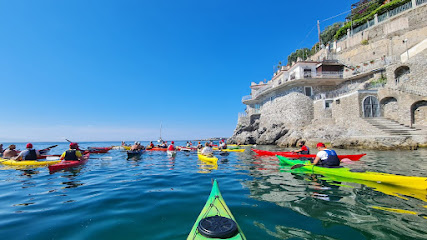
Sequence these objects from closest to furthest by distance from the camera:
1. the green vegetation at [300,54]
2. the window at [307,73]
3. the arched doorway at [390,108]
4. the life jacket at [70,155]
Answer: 1. the life jacket at [70,155]
2. the arched doorway at [390,108]
3. the window at [307,73]
4. the green vegetation at [300,54]

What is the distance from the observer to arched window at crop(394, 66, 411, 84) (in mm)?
23359

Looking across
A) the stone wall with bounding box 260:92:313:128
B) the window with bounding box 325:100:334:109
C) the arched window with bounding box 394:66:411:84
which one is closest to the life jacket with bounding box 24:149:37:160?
the stone wall with bounding box 260:92:313:128

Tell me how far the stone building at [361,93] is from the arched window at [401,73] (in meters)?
0.10

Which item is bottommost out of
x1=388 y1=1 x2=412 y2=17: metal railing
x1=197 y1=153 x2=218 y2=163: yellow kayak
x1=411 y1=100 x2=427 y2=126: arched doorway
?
x1=197 y1=153 x2=218 y2=163: yellow kayak

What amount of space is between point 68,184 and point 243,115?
43734mm

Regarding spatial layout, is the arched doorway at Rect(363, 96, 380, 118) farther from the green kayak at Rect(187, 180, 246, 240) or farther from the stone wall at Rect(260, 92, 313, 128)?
the green kayak at Rect(187, 180, 246, 240)

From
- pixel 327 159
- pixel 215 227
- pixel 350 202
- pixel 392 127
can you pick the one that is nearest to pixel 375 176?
pixel 327 159

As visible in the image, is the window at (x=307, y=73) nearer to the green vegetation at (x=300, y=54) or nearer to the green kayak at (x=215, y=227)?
the green vegetation at (x=300, y=54)

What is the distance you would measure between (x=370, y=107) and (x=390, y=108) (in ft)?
6.84

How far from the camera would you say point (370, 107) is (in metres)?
23.8

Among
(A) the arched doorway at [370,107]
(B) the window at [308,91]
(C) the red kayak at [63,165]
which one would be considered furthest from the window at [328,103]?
(C) the red kayak at [63,165]

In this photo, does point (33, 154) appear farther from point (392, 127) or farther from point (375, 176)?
point (392, 127)

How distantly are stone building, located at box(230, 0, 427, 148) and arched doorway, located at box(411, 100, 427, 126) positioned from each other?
0.07 meters

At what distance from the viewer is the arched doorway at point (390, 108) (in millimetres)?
22750
